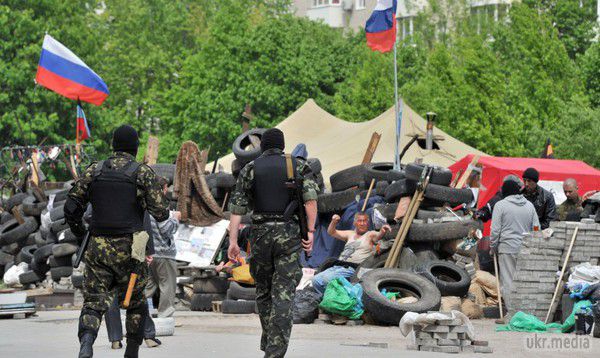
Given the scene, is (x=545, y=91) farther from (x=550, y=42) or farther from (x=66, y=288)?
(x=66, y=288)

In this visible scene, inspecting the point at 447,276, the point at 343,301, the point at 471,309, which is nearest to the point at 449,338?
the point at 343,301

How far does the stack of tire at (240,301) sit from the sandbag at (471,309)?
312cm

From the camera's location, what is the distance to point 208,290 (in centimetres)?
2108

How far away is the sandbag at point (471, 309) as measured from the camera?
17828 millimetres

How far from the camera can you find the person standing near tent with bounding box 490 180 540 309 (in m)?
17.2

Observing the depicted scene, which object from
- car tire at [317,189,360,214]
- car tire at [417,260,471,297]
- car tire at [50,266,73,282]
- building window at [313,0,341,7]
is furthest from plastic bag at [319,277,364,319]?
building window at [313,0,341,7]

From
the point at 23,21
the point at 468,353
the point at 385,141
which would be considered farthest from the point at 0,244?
the point at 23,21

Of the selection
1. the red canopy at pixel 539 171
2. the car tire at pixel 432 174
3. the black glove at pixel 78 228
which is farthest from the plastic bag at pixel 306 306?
the red canopy at pixel 539 171

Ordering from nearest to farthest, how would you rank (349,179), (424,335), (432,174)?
(424,335), (432,174), (349,179)

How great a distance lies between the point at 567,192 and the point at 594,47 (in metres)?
24.4

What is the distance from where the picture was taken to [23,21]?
59.0 meters

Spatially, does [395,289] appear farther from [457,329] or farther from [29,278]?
[29,278]

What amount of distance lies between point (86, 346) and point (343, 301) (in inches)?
265

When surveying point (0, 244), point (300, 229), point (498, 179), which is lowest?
point (0, 244)
